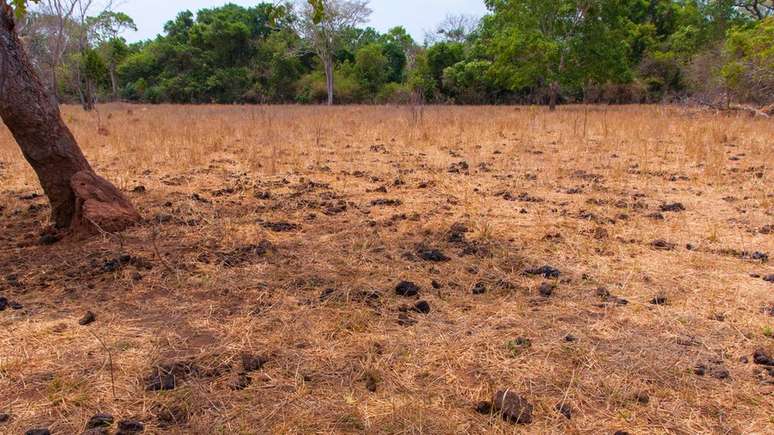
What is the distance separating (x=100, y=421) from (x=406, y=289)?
1538 mm

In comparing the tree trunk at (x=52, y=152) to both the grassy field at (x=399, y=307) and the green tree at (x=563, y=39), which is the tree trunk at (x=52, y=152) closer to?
the grassy field at (x=399, y=307)

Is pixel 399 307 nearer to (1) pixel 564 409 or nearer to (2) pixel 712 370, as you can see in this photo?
(1) pixel 564 409

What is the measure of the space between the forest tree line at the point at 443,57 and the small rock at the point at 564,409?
249cm

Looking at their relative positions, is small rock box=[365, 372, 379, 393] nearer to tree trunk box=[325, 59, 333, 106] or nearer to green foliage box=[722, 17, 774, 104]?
green foliage box=[722, 17, 774, 104]

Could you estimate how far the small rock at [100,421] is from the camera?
1.71 m

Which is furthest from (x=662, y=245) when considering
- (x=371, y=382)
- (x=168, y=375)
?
(x=168, y=375)

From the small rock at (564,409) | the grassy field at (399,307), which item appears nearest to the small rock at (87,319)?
the grassy field at (399,307)

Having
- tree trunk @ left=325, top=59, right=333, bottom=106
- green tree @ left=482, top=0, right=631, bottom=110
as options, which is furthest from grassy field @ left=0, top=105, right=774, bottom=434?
tree trunk @ left=325, top=59, right=333, bottom=106

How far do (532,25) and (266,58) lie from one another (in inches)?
871

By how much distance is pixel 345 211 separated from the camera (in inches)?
173

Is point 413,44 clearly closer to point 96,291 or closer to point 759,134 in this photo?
point 759,134

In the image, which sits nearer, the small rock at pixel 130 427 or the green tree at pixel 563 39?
the small rock at pixel 130 427

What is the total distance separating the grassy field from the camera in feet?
5.96

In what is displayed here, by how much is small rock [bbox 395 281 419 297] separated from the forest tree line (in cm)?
172
